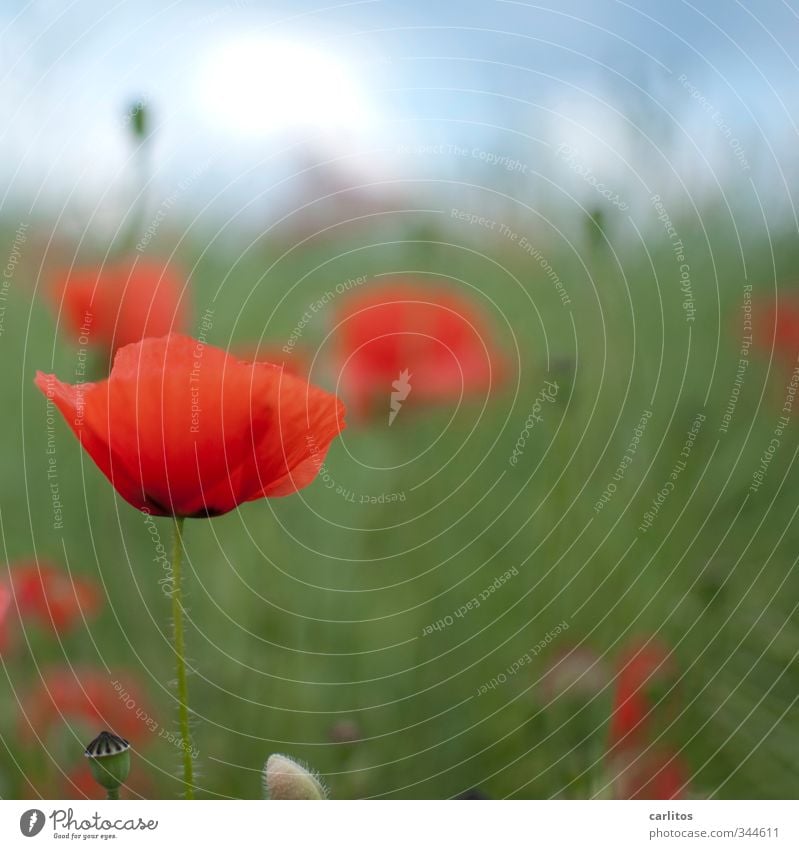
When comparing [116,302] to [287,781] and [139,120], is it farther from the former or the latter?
[287,781]

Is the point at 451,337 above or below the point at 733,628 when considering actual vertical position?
above

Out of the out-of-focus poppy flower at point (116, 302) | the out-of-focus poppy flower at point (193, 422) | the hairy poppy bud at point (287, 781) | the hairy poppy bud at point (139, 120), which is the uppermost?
the hairy poppy bud at point (139, 120)

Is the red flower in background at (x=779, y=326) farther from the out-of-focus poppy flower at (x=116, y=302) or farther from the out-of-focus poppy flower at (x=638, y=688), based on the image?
the out-of-focus poppy flower at (x=116, y=302)

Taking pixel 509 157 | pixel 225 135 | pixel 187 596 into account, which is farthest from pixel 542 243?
pixel 187 596

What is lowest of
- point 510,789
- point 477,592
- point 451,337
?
point 510,789

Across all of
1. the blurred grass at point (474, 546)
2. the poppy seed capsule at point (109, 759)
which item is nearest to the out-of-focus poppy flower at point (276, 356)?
the blurred grass at point (474, 546)

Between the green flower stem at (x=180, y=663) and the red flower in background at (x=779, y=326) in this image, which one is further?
the red flower in background at (x=779, y=326)

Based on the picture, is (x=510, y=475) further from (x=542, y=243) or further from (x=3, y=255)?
(x=3, y=255)
